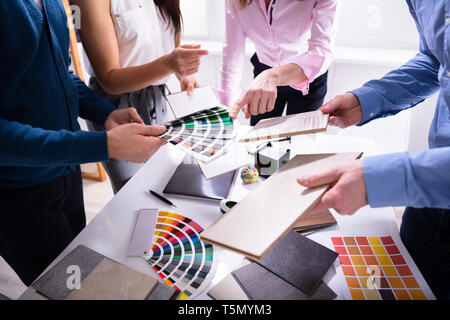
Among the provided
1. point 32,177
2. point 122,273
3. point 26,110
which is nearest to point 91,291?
point 122,273

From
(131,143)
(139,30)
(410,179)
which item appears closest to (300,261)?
(410,179)

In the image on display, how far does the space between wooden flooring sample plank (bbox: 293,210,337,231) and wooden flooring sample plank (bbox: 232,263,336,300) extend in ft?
0.65

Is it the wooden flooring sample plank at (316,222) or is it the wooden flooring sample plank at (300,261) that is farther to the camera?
the wooden flooring sample plank at (316,222)

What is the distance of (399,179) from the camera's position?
674mm

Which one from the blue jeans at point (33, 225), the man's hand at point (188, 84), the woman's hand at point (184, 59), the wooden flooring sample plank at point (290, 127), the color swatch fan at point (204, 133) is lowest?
the blue jeans at point (33, 225)

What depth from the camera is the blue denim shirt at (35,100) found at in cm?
80

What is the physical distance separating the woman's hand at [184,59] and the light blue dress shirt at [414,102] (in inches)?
23.8

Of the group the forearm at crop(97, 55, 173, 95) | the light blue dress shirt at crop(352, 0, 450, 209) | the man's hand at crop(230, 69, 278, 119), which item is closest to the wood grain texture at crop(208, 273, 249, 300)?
the light blue dress shirt at crop(352, 0, 450, 209)

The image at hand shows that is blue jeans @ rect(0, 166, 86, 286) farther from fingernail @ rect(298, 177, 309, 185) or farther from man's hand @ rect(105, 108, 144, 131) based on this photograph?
fingernail @ rect(298, 177, 309, 185)

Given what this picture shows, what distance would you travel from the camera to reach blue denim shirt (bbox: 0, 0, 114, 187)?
2.61 feet

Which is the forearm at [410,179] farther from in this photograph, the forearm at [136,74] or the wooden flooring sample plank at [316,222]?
the forearm at [136,74]

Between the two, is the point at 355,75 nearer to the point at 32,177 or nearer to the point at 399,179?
the point at 399,179

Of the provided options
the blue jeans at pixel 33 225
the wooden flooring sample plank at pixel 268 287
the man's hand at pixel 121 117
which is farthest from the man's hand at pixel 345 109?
the blue jeans at pixel 33 225

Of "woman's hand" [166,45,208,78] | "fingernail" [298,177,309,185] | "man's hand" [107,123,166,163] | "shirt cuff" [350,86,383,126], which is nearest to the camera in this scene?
"fingernail" [298,177,309,185]
